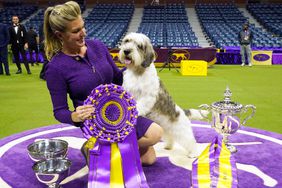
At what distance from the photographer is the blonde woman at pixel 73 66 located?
7.46 ft

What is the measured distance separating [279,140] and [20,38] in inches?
301

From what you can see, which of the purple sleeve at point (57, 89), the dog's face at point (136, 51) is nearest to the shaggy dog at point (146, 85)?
the dog's face at point (136, 51)

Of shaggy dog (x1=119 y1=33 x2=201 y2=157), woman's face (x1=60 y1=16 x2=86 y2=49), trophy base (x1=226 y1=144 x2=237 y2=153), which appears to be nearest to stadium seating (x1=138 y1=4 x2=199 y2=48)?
trophy base (x1=226 y1=144 x2=237 y2=153)

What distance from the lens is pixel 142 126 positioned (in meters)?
2.68

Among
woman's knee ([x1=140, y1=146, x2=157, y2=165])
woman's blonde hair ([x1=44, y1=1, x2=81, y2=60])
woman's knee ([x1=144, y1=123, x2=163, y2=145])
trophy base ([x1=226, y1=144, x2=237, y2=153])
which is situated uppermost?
woman's blonde hair ([x1=44, y1=1, x2=81, y2=60])

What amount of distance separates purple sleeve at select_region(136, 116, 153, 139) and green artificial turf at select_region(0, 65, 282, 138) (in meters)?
1.99

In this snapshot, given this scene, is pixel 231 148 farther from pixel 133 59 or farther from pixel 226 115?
pixel 133 59

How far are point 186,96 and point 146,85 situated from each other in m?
3.53

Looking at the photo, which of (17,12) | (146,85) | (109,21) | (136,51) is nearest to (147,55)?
(136,51)

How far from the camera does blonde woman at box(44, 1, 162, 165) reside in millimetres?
2273

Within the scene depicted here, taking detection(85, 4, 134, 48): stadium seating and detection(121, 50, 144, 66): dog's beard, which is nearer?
detection(121, 50, 144, 66): dog's beard

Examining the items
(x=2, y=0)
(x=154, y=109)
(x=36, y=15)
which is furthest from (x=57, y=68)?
(x=2, y=0)

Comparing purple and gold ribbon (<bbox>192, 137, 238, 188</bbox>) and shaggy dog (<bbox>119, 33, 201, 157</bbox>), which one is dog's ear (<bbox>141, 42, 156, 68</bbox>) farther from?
purple and gold ribbon (<bbox>192, 137, 238, 188</bbox>)

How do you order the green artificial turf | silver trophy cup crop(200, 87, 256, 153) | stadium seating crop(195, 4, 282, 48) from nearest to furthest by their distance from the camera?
silver trophy cup crop(200, 87, 256, 153)
the green artificial turf
stadium seating crop(195, 4, 282, 48)
